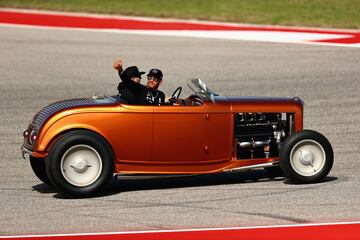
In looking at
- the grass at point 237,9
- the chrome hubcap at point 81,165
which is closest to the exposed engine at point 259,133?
the chrome hubcap at point 81,165

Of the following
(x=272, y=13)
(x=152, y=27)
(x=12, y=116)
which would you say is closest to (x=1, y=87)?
(x=12, y=116)

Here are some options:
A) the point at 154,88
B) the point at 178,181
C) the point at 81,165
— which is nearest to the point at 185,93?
the point at 178,181

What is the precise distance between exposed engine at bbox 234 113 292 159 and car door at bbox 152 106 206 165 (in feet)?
1.72

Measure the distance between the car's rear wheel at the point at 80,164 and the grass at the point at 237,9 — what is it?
16017 mm

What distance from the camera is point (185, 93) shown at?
793 inches

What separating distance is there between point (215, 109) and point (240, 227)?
2.38 m

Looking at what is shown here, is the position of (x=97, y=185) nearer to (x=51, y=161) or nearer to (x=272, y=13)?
(x=51, y=161)

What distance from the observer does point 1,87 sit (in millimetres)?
20562

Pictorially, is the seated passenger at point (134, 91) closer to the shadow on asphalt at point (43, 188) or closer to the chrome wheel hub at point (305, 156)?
the shadow on asphalt at point (43, 188)

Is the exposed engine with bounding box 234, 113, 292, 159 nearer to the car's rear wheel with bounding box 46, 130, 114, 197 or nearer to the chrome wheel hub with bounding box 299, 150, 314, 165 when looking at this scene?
the chrome wheel hub with bounding box 299, 150, 314, 165

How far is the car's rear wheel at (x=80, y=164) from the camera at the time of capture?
12.0 meters

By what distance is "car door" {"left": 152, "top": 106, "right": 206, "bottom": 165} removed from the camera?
12.4 meters

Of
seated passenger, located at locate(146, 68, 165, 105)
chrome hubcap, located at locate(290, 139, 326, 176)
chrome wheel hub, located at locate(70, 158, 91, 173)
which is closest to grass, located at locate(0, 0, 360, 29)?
chrome hubcap, located at locate(290, 139, 326, 176)

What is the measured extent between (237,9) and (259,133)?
1707cm
